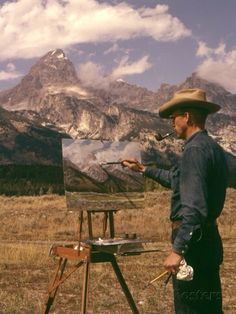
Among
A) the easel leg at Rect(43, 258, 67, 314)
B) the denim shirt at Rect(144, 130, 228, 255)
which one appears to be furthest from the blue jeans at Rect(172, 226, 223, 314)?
the easel leg at Rect(43, 258, 67, 314)

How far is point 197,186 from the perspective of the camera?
4.60 meters

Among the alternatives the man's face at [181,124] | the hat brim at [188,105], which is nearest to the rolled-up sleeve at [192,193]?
the man's face at [181,124]

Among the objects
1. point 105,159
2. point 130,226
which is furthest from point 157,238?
point 105,159

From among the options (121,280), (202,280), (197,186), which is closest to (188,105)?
(197,186)

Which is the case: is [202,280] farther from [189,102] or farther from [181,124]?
[189,102]

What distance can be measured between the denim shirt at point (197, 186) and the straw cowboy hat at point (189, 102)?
0.98 ft

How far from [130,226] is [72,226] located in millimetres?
3887

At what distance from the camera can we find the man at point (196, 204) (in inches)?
178

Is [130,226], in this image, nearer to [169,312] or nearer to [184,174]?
[169,312]

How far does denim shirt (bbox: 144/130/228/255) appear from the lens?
4.50m

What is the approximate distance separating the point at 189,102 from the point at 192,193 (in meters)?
0.97

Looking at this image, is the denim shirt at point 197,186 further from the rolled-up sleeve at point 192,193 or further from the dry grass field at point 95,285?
the dry grass field at point 95,285

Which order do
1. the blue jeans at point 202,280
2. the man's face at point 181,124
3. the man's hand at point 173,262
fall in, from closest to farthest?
the man's hand at point 173,262 → the blue jeans at point 202,280 → the man's face at point 181,124

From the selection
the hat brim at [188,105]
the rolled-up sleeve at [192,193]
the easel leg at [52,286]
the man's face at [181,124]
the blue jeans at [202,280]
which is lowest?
the easel leg at [52,286]
